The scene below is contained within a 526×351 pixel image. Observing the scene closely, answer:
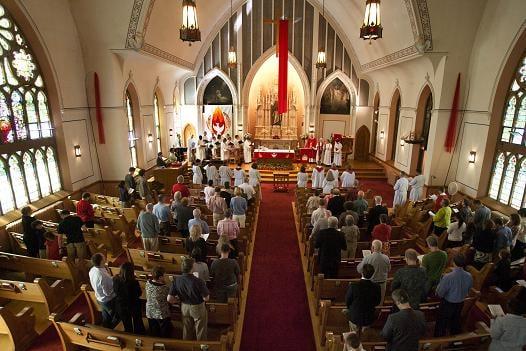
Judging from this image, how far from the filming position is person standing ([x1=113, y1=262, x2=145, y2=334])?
13.6 ft

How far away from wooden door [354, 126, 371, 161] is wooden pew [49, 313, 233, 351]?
52.2 ft

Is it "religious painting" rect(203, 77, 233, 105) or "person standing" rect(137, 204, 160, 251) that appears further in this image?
"religious painting" rect(203, 77, 233, 105)

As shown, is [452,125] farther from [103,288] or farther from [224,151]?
[103,288]

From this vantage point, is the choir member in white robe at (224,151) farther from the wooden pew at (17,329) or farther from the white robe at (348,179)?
the wooden pew at (17,329)

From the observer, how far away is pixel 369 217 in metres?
7.33

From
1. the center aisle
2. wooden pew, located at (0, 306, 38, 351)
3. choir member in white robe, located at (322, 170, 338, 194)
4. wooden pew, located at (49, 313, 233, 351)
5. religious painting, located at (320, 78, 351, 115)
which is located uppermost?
religious painting, located at (320, 78, 351, 115)

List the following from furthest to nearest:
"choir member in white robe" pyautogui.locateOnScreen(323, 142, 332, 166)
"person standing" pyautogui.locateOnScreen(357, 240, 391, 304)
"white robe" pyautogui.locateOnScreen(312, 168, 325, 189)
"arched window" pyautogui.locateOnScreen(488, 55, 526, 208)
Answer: "choir member in white robe" pyautogui.locateOnScreen(323, 142, 332, 166) → "white robe" pyautogui.locateOnScreen(312, 168, 325, 189) → "arched window" pyautogui.locateOnScreen(488, 55, 526, 208) → "person standing" pyautogui.locateOnScreen(357, 240, 391, 304)

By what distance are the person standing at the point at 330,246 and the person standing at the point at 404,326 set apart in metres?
2.15

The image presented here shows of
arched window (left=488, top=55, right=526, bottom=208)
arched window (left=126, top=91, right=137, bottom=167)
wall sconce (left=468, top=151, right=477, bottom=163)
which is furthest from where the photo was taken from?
arched window (left=126, top=91, right=137, bottom=167)

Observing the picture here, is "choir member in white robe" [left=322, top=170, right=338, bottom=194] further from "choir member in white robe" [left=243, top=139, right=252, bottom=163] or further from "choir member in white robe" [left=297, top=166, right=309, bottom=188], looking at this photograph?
"choir member in white robe" [left=243, top=139, right=252, bottom=163]

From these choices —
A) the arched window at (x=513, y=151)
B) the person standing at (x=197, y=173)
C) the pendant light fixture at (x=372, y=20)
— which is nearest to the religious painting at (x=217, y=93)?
the person standing at (x=197, y=173)

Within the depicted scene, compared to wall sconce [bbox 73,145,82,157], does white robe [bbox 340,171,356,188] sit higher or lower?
lower

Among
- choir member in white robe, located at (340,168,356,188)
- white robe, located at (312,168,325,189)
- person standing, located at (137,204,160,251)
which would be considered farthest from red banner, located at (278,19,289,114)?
person standing, located at (137,204,160,251)

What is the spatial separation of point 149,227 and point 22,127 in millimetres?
4849
